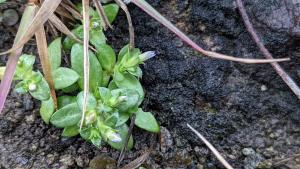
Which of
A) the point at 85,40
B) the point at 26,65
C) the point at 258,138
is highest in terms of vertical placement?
the point at 85,40

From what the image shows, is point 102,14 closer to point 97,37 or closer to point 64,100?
point 97,37

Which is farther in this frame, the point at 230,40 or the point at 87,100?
the point at 230,40

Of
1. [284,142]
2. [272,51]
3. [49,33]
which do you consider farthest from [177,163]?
[49,33]

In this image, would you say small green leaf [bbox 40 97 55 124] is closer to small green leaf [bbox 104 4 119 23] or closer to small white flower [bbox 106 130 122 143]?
small white flower [bbox 106 130 122 143]

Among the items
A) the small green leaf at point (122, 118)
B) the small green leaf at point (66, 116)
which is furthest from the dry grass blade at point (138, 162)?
the small green leaf at point (66, 116)

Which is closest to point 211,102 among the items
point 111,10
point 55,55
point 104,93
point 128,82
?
point 128,82

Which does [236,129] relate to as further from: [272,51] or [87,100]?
[87,100]
